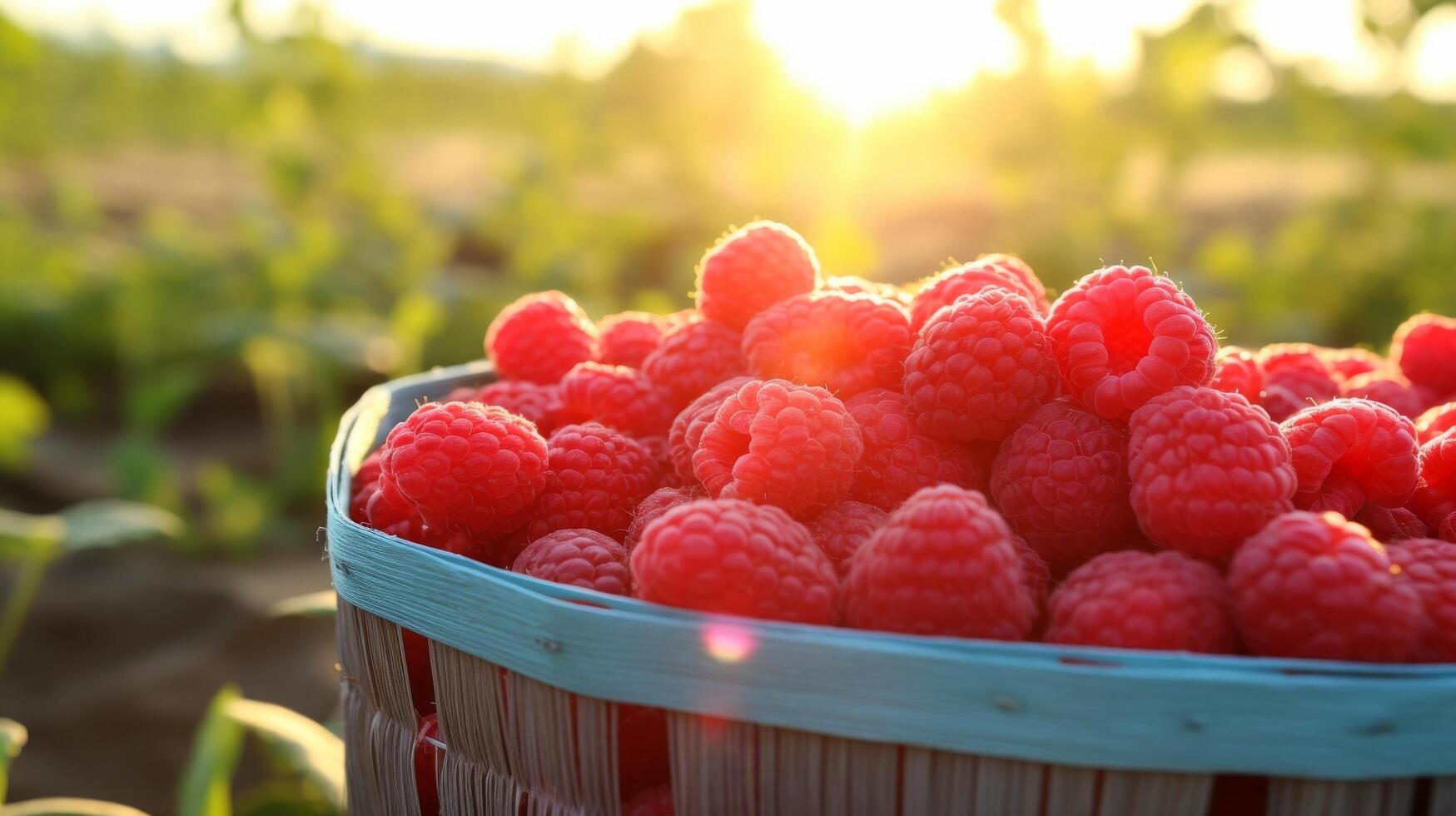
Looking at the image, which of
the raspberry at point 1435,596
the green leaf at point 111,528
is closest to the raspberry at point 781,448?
the raspberry at point 1435,596

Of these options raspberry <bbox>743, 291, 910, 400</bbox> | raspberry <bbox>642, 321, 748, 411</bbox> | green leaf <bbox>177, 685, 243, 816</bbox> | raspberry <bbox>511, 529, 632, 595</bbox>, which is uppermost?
raspberry <bbox>743, 291, 910, 400</bbox>

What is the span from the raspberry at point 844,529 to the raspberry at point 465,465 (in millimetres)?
296

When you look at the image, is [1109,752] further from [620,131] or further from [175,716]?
[620,131]

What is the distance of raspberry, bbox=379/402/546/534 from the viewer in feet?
3.44

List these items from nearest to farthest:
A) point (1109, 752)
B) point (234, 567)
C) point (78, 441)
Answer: point (1109, 752) < point (234, 567) < point (78, 441)

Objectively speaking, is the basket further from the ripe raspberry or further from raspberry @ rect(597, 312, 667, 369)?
raspberry @ rect(597, 312, 667, 369)

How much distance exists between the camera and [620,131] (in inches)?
260

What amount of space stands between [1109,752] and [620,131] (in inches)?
247

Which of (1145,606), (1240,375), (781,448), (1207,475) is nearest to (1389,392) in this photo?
(1240,375)

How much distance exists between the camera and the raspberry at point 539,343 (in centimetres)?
147

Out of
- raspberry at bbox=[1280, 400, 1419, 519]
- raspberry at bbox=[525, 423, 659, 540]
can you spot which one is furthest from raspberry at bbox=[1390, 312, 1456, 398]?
raspberry at bbox=[525, 423, 659, 540]

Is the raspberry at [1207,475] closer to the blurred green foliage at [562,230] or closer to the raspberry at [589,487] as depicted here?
the raspberry at [589,487]

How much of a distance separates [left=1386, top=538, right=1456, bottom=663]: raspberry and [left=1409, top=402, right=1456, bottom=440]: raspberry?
0.32 metres

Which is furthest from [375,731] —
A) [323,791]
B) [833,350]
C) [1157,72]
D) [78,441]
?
[1157,72]
